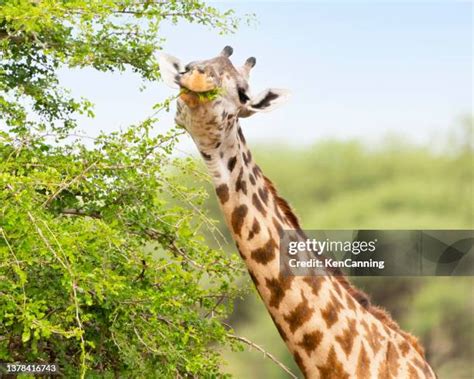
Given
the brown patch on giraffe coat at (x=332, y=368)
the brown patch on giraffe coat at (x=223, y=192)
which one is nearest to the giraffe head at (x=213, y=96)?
the brown patch on giraffe coat at (x=223, y=192)

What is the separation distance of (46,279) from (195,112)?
265 centimetres

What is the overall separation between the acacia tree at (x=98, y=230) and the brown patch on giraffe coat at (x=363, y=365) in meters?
1.65

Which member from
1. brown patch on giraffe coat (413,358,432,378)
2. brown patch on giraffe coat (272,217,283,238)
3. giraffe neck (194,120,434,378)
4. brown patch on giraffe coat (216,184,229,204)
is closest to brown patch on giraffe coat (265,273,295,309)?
giraffe neck (194,120,434,378)

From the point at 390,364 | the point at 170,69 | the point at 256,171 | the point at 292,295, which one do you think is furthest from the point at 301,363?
the point at 170,69

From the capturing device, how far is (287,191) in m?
24.0

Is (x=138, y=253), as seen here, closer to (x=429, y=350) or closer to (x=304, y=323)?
(x=304, y=323)

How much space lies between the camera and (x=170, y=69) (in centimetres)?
452

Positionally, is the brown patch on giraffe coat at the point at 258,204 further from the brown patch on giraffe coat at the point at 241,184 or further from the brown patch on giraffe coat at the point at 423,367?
the brown patch on giraffe coat at the point at 423,367

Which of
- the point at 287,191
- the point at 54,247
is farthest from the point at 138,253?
the point at 287,191

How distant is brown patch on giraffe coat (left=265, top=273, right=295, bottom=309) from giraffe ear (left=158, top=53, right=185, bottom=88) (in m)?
1.03

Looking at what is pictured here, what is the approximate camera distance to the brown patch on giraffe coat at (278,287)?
4.82 meters

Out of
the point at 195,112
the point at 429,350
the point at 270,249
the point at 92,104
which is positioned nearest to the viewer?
the point at 195,112

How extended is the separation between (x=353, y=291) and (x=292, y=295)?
513 millimetres

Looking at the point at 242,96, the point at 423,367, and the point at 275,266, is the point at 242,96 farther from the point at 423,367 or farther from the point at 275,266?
A: the point at 423,367
